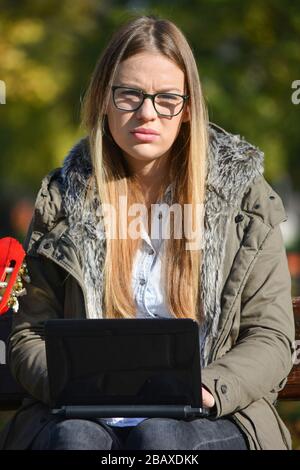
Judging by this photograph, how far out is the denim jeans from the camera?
3.32 m

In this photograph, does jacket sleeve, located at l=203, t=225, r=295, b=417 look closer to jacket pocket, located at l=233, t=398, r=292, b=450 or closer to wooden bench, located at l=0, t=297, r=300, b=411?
jacket pocket, located at l=233, t=398, r=292, b=450

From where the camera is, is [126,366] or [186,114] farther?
[186,114]

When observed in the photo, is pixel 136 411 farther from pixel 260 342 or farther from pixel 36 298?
pixel 36 298

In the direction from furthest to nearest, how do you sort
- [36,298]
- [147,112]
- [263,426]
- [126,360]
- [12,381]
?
[12,381] → [36,298] → [147,112] → [263,426] → [126,360]

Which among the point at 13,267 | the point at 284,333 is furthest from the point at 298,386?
the point at 13,267

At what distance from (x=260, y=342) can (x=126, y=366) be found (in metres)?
0.48

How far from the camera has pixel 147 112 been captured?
12.0 ft

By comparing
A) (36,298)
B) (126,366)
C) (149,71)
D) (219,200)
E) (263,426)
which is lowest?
(263,426)

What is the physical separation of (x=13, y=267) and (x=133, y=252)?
1.38 ft

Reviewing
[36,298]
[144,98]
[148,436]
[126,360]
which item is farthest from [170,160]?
[148,436]

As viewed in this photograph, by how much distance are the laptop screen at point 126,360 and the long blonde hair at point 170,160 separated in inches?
16.3

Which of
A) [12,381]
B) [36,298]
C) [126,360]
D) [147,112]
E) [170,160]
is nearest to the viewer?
[126,360]

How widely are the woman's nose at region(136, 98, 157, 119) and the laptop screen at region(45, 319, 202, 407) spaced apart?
689 mm

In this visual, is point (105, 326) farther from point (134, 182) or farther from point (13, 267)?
point (134, 182)
